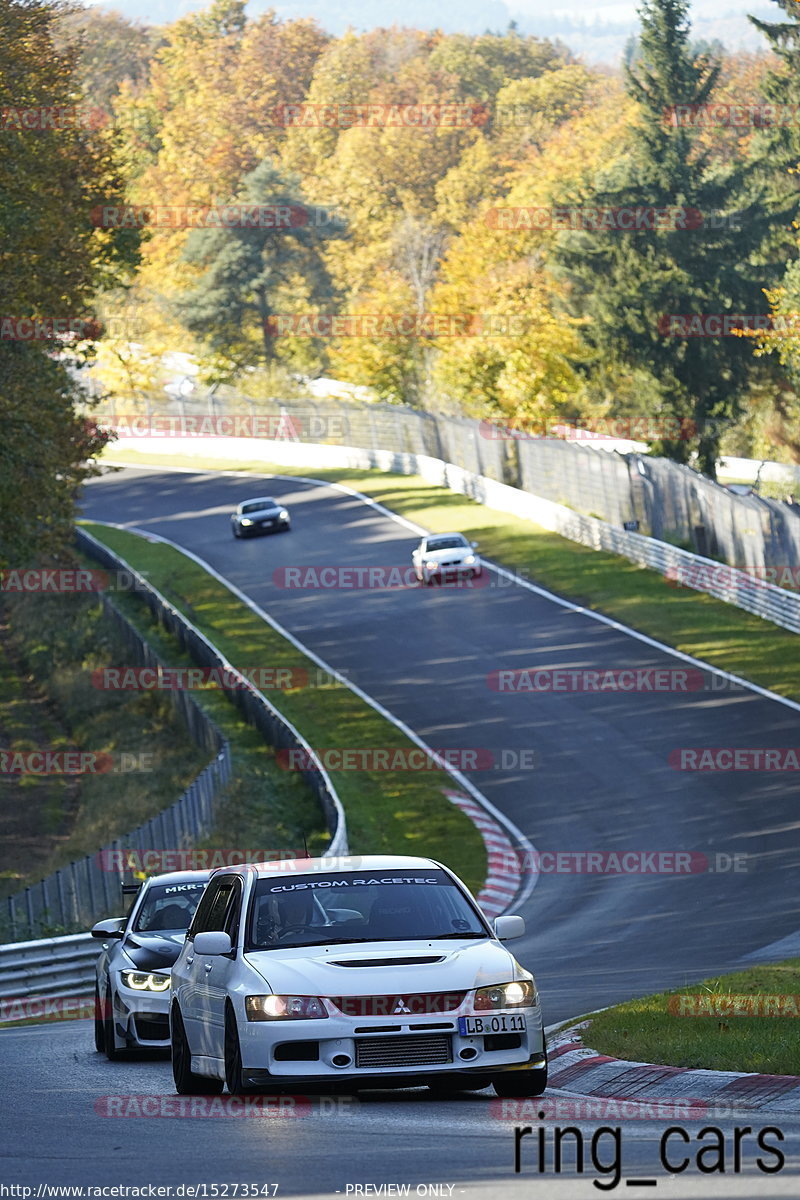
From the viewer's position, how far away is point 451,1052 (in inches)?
363

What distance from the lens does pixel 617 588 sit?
4678cm

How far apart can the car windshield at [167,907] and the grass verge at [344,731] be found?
11.7m

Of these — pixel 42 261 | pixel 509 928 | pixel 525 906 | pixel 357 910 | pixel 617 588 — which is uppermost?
pixel 42 261

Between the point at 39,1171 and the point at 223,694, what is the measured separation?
104ft

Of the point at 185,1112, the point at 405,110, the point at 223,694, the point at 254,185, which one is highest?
the point at 405,110

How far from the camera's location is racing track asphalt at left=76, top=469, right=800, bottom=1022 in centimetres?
2038

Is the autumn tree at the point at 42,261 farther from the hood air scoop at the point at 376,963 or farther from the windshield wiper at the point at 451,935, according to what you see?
the hood air scoop at the point at 376,963

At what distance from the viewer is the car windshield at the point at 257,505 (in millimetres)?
62000

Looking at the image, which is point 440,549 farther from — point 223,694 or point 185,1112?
point 185,1112

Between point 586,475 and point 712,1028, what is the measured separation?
4573 centimetres

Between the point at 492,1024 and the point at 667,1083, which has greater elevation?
the point at 492,1024

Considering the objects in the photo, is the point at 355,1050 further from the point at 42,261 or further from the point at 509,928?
the point at 42,261

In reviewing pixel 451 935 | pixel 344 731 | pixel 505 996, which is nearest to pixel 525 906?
pixel 344 731

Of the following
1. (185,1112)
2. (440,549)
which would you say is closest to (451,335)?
(440,549)
